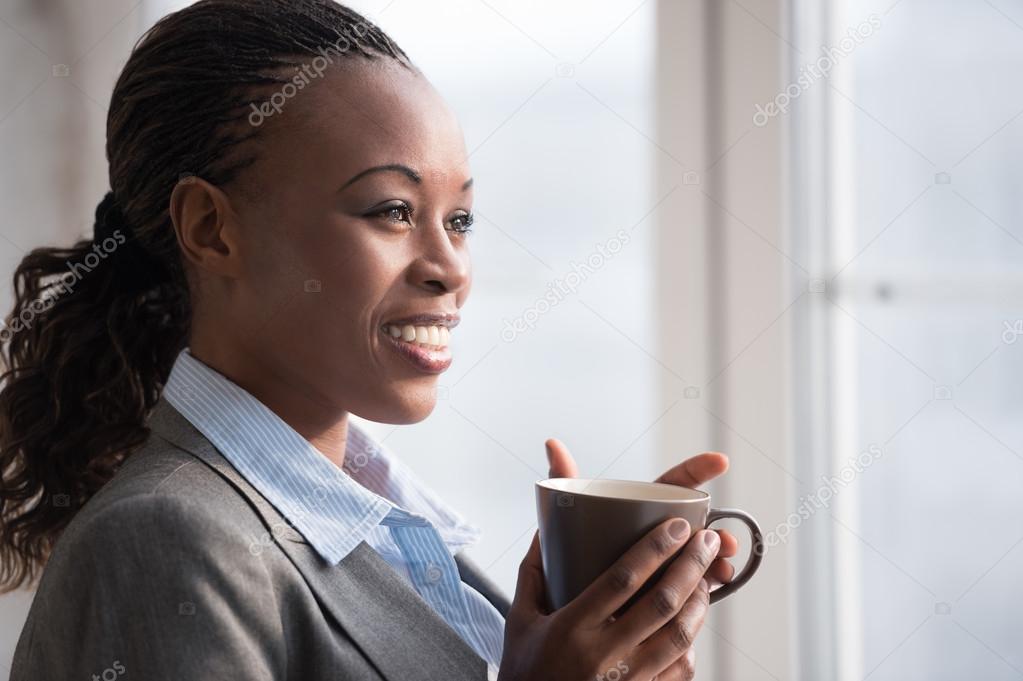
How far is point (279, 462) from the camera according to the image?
32.8 inches

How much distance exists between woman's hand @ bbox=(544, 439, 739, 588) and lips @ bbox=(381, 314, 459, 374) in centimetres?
19

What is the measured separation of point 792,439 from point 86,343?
3.89 ft

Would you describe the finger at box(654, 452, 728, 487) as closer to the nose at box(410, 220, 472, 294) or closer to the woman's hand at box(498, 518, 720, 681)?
the woman's hand at box(498, 518, 720, 681)

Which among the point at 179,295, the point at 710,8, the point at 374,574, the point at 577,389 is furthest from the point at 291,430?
the point at 710,8

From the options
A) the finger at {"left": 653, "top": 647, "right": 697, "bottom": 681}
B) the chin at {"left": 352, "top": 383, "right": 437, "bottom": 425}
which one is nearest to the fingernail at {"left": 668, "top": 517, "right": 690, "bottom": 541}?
the finger at {"left": 653, "top": 647, "right": 697, "bottom": 681}

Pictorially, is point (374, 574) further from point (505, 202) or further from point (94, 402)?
point (505, 202)

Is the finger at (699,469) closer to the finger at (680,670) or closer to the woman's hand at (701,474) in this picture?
the woman's hand at (701,474)

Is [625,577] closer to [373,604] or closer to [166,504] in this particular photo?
[373,604]

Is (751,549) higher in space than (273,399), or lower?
higher

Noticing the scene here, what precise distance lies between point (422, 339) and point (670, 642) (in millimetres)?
362

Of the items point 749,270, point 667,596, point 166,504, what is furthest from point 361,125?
point 749,270

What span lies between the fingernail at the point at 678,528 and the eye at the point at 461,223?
0.38m

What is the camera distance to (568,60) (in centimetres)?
169

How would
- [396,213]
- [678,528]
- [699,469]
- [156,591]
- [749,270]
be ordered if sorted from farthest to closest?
[749,270]
[699,469]
[396,213]
[678,528]
[156,591]
